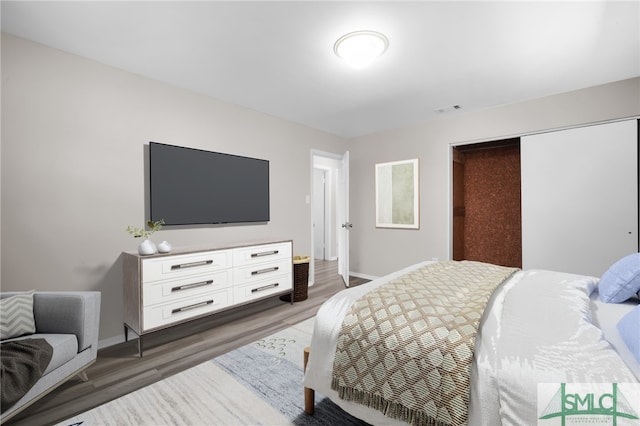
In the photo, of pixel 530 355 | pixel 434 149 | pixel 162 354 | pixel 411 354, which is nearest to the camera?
pixel 530 355

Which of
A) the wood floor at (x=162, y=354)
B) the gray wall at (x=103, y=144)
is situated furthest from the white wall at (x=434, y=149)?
the wood floor at (x=162, y=354)

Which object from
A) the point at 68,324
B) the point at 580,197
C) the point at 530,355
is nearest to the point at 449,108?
the point at 580,197

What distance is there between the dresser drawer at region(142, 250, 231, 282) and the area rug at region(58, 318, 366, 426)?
80 centimetres

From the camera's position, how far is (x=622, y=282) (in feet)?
5.23

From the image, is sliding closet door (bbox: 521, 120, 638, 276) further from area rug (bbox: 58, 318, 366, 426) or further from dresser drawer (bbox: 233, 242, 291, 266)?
area rug (bbox: 58, 318, 366, 426)

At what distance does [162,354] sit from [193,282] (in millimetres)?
609

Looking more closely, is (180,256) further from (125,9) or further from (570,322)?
(570,322)

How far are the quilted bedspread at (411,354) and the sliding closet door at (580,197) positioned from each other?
2.42 m

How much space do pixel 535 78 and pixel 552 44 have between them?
68 centimetres

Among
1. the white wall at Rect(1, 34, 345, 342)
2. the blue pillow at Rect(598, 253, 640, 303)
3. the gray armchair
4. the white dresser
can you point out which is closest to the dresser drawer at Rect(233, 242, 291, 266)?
the white dresser

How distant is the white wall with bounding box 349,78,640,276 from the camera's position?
117 inches

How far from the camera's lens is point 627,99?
281 cm

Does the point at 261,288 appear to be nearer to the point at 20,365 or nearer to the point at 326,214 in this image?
the point at 20,365

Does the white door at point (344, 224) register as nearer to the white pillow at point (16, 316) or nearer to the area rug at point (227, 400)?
the area rug at point (227, 400)
